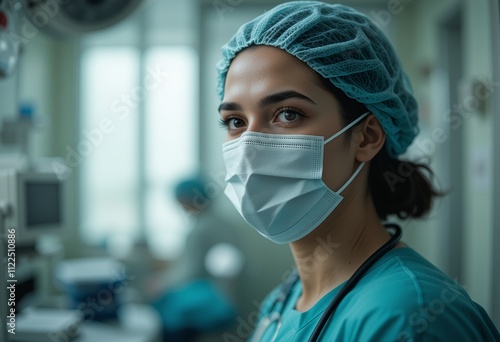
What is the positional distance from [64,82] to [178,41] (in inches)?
37.6

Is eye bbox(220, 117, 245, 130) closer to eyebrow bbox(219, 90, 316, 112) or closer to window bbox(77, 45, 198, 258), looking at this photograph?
eyebrow bbox(219, 90, 316, 112)

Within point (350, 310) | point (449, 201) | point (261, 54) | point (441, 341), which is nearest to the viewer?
point (441, 341)

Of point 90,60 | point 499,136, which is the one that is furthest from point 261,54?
point 90,60

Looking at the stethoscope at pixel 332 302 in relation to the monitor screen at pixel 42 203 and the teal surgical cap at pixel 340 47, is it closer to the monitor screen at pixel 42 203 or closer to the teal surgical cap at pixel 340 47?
the teal surgical cap at pixel 340 47

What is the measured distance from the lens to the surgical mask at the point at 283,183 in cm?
88

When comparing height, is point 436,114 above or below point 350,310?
above

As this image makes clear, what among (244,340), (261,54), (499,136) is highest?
(261,54)

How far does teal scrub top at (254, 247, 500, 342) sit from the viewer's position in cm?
67

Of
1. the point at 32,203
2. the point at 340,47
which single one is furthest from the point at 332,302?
the point at 32,203

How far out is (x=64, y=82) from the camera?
11.4 ft

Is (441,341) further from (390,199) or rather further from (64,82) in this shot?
(64,82)

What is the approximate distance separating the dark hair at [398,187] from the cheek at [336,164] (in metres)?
0.13

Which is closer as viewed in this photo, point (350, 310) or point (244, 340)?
point (350, 310)

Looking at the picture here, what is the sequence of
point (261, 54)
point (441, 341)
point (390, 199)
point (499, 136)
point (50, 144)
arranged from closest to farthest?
point (441, 341), point (261, 54), point (390, 199), point (499, 136), point (50, 144)
